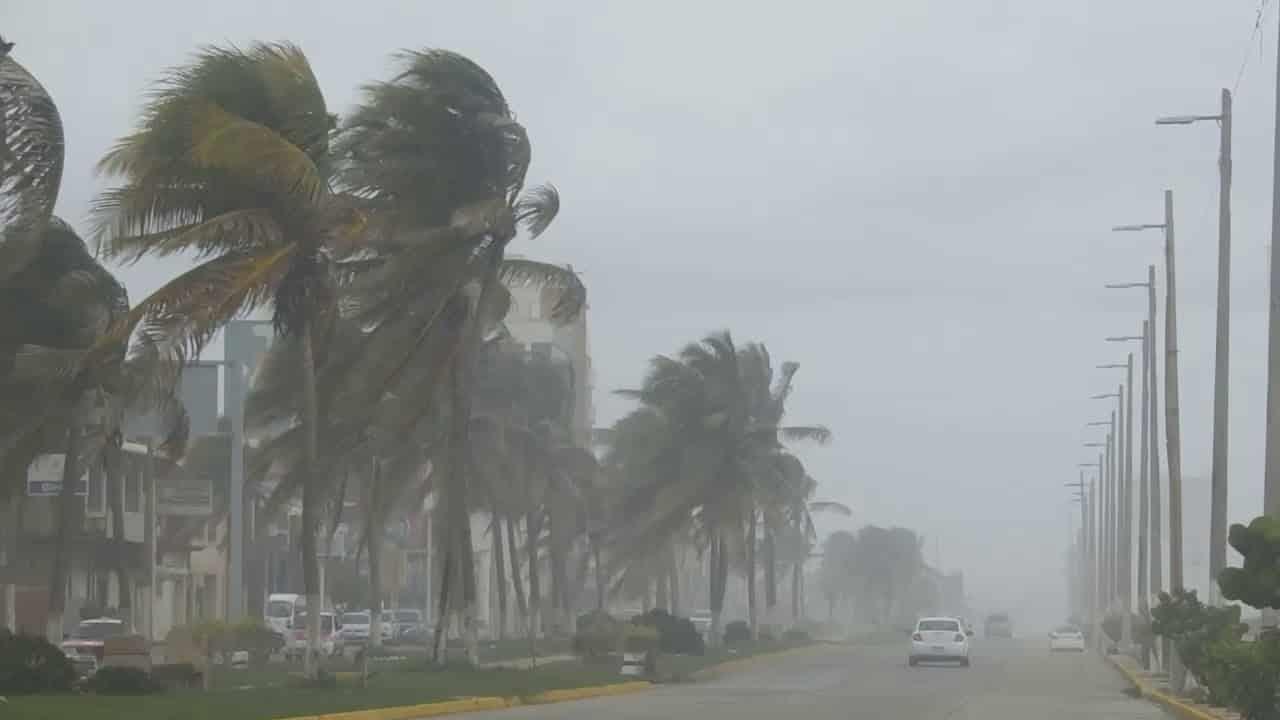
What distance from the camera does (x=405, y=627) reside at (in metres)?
91.2

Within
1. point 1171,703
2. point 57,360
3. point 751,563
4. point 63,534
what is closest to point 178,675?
point 57,360

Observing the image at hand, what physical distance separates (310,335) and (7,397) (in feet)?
22.1

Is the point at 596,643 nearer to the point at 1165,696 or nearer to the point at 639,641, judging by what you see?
the point at 639,641

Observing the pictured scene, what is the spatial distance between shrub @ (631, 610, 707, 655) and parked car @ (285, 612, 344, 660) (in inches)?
343

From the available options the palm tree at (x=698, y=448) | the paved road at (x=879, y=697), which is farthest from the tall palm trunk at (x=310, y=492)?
the palm tree at (x=698, y=448)

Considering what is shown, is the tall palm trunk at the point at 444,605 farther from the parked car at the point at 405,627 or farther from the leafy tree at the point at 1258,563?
the parked car at the point at 405,627

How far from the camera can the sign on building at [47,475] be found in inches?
1941

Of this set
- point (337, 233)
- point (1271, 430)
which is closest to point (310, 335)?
point (337, 233)

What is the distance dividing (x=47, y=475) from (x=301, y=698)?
24382 millimetres

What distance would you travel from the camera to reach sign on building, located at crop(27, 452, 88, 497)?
162ft

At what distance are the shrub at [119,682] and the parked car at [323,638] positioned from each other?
25155mm

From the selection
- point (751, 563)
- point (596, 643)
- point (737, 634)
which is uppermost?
point (751, 563)


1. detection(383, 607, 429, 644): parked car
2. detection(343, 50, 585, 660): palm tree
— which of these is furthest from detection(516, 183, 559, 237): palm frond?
detection(383, 607, 429, 644): parked car

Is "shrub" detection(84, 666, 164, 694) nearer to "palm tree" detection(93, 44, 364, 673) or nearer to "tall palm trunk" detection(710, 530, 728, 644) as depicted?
"palm tree" detection(93, 44, 364, 673)
